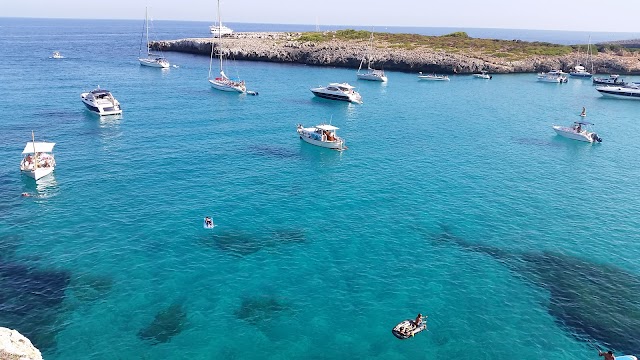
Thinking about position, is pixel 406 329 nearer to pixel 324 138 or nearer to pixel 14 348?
pixel 14 348

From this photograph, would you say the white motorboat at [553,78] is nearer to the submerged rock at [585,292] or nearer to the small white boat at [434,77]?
the small white boat at [434,77]

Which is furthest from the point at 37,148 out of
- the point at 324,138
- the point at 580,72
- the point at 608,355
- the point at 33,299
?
the point at 580,72

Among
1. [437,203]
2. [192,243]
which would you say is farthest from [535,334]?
[192,243]

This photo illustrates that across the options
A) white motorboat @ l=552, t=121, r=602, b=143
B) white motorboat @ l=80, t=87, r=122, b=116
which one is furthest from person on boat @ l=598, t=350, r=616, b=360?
white motorboat @ l=80, t=87, r=122, b=116

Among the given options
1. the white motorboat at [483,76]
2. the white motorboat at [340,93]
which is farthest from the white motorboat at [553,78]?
the white motorboat at [340,93]

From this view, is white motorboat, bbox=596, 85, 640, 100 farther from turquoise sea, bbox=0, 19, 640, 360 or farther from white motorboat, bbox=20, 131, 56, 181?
white motorboat, bbox=20, 131, 56, 181

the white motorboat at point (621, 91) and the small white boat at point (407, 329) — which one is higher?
the white motorboat at point (621, 91)
